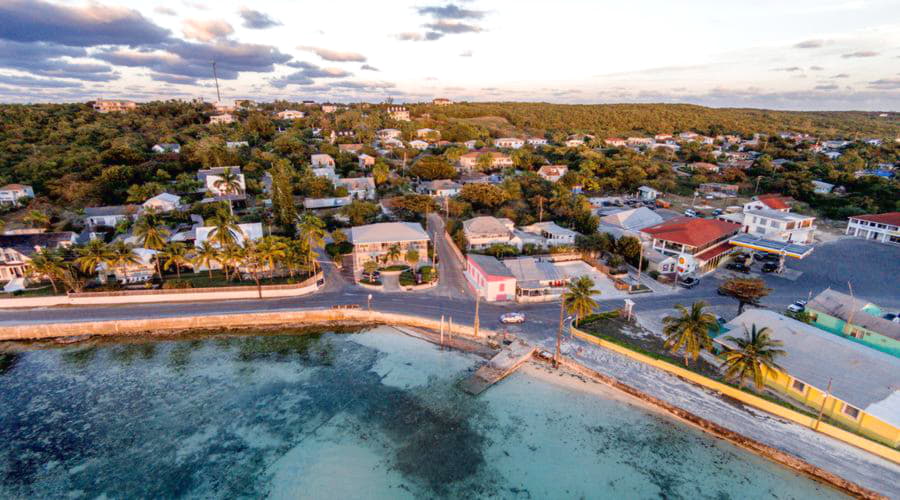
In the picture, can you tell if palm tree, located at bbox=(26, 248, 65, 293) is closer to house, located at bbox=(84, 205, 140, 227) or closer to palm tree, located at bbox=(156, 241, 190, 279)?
palm tree, located at bbox=(156, 241, 190, 279)

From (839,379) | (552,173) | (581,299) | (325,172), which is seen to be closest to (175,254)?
(581,299)

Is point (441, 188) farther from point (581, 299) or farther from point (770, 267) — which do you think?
point (770, 267)

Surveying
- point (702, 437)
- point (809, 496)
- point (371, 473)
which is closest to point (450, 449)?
point (371, 473)

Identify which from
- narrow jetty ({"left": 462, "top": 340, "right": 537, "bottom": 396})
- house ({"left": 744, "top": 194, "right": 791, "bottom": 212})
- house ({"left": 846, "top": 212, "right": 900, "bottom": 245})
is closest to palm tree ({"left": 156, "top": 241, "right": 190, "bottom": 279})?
narrow jetty ({"left": 462, "top": 340, "right": 537, "bottom": 396})

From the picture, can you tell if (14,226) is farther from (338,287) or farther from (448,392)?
(448,392)

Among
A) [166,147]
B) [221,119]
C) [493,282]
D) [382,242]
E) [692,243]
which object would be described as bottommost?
[493,282]
